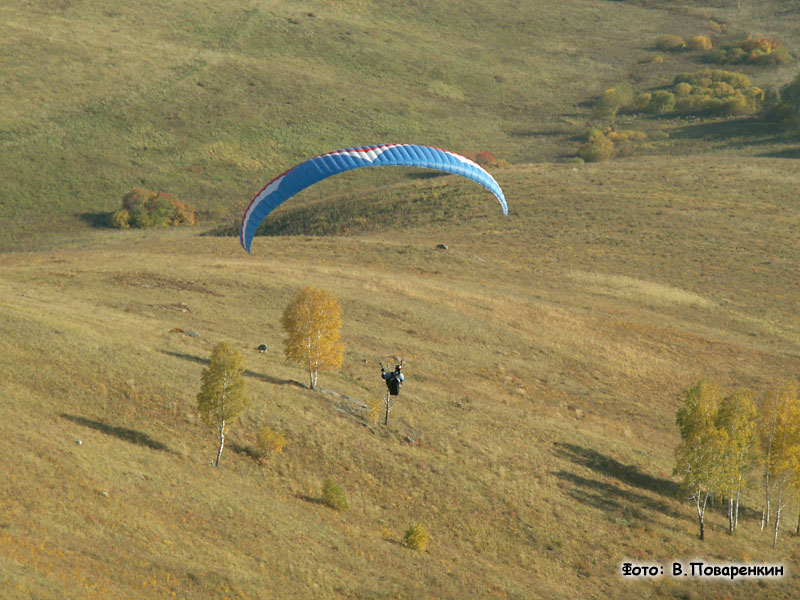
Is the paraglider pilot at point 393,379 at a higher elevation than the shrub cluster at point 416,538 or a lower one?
higher

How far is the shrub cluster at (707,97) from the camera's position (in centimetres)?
12188

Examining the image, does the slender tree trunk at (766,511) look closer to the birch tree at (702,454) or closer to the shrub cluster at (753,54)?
the birch tree at (702,454)

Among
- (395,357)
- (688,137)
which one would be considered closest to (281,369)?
(395,357)

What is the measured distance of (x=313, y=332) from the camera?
3566cm

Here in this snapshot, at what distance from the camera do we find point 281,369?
1449 inches

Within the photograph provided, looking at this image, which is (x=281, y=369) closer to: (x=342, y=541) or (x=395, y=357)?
(x=395, y=357)

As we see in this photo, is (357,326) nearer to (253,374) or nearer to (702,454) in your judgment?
(253,374)

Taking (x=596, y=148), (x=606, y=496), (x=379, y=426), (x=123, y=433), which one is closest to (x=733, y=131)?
(x=596, y=148)

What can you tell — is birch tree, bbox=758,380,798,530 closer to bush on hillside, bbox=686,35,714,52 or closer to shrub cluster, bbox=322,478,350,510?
shrub cluster, bbox=322,478,350,510

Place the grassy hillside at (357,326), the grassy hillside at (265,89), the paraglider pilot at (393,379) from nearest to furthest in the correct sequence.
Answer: the grassy hillside at (357,326) → the paraglider pilot at (393,379) → the grassy hillside at (265,89)

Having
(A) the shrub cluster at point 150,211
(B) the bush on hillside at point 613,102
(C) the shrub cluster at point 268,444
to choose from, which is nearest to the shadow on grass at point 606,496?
(C) the shrub cluster at point 268,444

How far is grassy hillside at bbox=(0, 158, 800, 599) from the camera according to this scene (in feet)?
76.5

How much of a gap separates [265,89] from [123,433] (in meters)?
A: 90.7

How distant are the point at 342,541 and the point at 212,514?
4.04m
